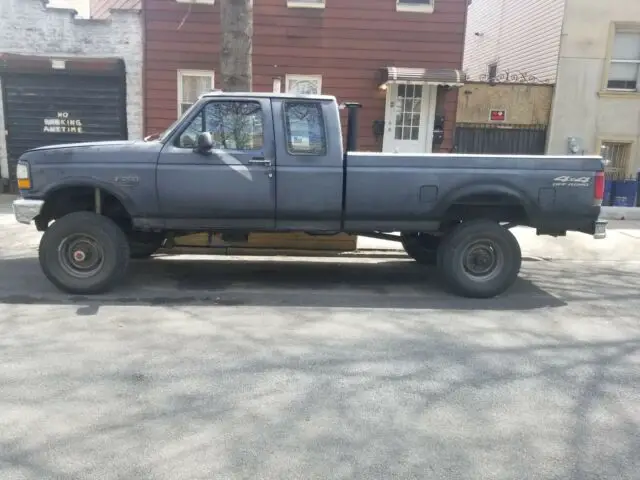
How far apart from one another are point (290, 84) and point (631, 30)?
8.78m

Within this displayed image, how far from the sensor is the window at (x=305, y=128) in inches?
234

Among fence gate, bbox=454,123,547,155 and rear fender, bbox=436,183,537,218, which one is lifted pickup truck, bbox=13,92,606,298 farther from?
fence gate, bbox=454,123,547,155

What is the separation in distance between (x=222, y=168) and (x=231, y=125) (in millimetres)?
487

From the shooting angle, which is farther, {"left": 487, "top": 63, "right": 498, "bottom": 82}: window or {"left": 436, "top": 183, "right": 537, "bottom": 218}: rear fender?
{"left": 487, "top": 63, "right": 498, "bottom": 82}: window

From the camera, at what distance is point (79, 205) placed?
625 cm

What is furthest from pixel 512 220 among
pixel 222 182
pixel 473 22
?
pixel 473 22

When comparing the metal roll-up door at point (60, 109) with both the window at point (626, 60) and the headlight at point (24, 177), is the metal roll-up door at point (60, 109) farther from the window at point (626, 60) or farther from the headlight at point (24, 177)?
the window at point (626, 60)

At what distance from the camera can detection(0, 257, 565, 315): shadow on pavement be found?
5.86 meters

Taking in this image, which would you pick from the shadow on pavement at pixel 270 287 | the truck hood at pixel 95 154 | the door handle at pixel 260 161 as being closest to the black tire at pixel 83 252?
the shadow on pavement at pixel 270 287

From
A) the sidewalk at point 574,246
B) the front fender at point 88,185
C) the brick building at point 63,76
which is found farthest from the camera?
the brick building at point 63,76

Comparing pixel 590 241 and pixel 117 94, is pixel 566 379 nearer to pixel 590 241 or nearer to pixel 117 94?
pixel 590 241

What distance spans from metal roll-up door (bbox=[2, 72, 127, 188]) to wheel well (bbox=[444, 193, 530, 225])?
9.42 metres

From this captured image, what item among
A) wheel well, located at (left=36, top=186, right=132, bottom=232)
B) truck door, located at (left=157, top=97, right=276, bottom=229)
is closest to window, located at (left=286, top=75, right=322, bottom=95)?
truck door, located at (left=157, top=97, right=276, bottom=229)

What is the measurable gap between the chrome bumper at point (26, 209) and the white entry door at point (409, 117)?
29.5 feet
